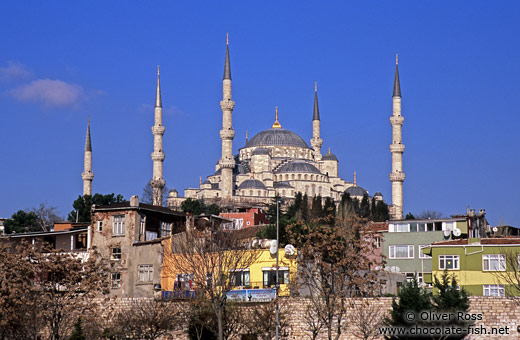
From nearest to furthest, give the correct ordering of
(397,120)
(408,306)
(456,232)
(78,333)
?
(408,306), (78,333), (456,232), (397,120)

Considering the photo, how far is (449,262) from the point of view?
109ft

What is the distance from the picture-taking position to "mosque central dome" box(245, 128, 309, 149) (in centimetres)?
10606

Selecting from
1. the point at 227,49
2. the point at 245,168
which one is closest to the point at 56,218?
the point at 227,49

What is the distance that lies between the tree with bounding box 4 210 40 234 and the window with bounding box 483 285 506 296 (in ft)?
111

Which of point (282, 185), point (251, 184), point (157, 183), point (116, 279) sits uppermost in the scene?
point (282, 185)

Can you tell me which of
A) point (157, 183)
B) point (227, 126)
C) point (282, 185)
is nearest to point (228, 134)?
point (227, 126)

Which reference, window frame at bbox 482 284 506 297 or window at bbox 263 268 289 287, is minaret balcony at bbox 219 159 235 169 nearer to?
window at bbox 263 268 289 287

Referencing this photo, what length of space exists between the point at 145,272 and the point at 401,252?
11.6 meters

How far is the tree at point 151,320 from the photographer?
28.8 metres

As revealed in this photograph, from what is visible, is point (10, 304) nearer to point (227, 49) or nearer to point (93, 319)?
point (93, 319)

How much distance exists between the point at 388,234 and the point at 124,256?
11.9 m

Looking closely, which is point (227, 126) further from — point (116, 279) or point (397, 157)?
point (116, 279)

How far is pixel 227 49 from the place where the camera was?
8450 cm

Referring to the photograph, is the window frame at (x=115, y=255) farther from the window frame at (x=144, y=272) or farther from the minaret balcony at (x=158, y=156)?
the minaret balcony at (x=158, y=156)
